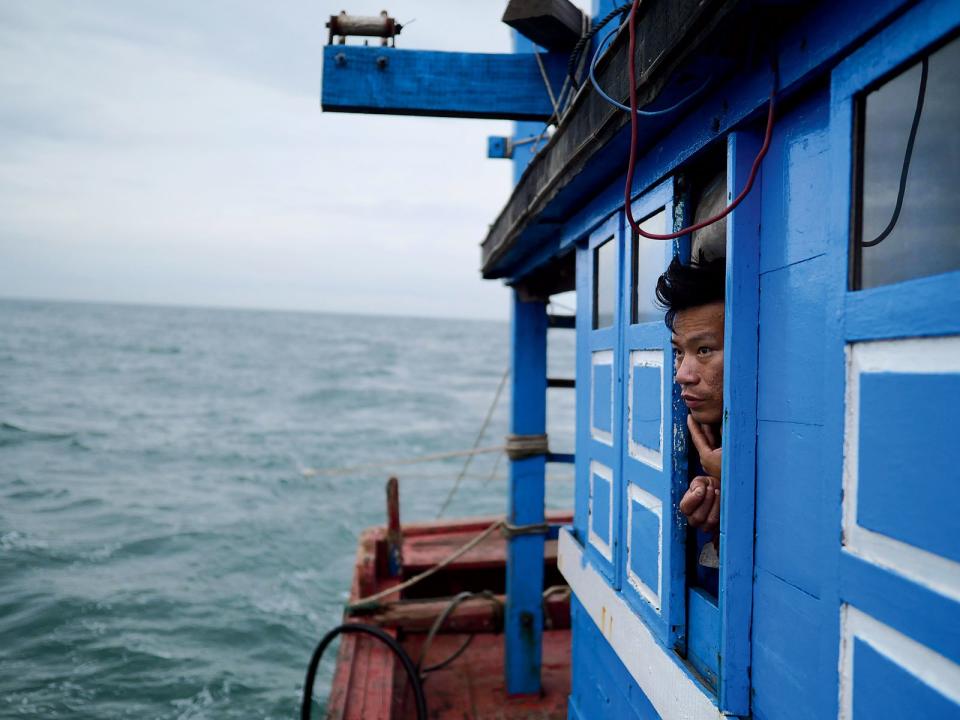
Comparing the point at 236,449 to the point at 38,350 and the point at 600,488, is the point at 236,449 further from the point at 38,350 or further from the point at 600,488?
the point at 38,350

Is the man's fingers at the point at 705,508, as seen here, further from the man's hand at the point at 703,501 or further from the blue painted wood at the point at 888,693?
the blue painted wood at the point at 888,693

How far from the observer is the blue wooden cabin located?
4.02 feet

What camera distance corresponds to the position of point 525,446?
16.8 ft

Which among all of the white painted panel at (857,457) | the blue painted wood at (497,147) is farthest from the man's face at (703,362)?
the blue painted wood at (497,147)

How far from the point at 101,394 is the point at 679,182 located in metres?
36.5

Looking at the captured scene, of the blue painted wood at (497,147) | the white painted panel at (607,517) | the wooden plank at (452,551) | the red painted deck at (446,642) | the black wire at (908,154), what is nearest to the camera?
the black wire at (908,154)

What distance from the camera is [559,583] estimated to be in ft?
24.4

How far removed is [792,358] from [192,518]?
15.7 m

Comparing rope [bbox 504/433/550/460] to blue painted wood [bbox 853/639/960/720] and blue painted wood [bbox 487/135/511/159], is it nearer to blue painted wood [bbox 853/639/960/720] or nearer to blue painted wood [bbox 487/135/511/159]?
blue painted wood [bbox 487/135/511/159]

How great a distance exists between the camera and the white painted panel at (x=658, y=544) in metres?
2.39

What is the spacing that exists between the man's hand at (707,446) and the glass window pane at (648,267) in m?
0.43

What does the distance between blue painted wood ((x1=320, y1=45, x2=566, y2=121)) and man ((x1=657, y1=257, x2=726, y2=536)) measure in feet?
7.46

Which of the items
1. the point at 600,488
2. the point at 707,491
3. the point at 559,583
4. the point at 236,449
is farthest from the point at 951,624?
the point at 236,449

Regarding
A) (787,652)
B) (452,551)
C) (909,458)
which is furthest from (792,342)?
(452,551)
